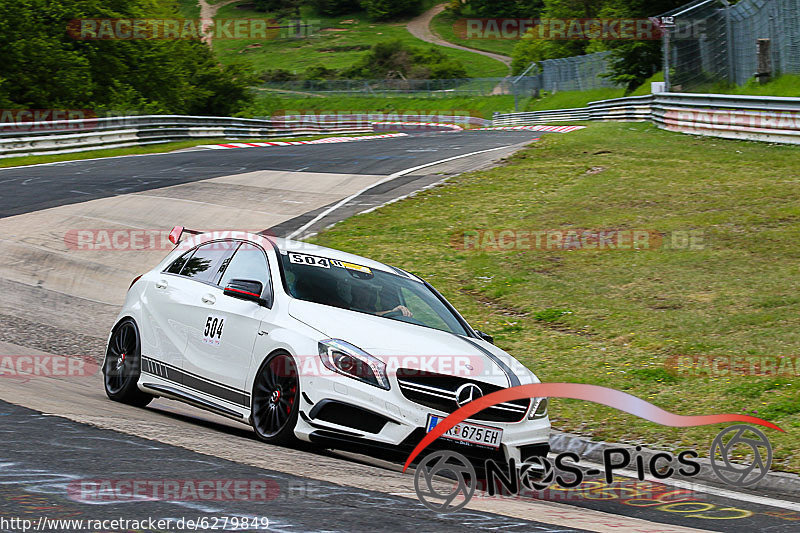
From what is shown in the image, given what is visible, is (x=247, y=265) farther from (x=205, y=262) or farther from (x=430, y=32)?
(x=430, y=32)

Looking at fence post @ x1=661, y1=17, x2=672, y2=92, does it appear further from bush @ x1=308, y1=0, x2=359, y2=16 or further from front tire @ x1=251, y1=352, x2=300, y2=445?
bush @ x1=308, y1=0, x2=359, y2=16

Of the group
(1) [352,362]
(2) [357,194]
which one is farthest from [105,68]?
(1) [352,362]

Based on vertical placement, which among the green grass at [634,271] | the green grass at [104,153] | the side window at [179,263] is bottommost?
the green grass at [634,271]

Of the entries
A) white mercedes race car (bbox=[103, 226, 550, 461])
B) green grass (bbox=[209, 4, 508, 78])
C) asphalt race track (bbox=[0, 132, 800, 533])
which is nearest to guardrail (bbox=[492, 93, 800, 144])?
asphalt race track (bbox=[0, 132, 800, 533])

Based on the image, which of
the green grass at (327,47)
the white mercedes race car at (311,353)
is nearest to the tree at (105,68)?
the white mercedes race car at (311,353)

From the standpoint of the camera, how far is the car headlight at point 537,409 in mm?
6805

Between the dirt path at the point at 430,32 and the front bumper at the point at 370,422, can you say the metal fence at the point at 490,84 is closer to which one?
the dirt path at the point at 430,32

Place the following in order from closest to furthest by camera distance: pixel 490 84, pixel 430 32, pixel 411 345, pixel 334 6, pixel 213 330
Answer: pixel 411 345 < pixel 213 330 < pixel 490 84 < pixel 430 32 < pixel 334 6

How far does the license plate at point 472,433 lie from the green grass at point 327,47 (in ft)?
343

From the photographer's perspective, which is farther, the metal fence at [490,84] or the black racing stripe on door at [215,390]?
the metal fence at [490,84]

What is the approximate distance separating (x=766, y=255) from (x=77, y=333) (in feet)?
31.3

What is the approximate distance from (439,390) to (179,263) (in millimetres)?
3309

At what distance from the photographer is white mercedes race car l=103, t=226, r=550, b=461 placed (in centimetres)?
639

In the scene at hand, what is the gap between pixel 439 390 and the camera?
6.41 metres
